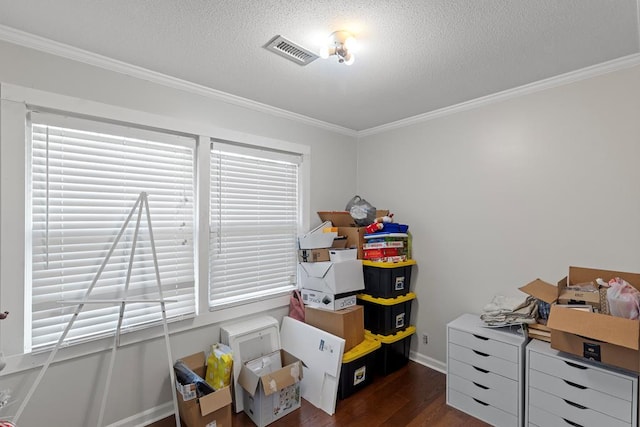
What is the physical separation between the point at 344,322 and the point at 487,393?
1.15 meters

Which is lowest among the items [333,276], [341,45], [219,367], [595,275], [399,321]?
[219,367]

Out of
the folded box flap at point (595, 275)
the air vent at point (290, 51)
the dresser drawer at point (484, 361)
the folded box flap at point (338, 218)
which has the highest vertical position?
the air vent at point (290, 51)

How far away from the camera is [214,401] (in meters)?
1.89

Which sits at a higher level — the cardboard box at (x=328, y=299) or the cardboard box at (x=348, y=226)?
the cardboard box at (x=348, y=226)

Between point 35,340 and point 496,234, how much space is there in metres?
3.36

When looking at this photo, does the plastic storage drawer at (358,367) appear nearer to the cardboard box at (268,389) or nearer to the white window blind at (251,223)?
the cardboard box at (268,389)

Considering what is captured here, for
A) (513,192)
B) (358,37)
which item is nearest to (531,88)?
(513,192)

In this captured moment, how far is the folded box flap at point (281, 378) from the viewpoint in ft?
6.84

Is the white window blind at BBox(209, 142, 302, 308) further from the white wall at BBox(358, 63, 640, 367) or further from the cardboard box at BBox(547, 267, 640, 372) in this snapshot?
the cardboard box at BBox(547, 267, 640, 372)

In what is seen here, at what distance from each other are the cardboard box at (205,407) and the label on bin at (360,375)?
3.43ft

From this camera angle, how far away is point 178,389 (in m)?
2.05

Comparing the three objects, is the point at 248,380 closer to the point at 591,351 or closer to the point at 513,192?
the point at 591,351

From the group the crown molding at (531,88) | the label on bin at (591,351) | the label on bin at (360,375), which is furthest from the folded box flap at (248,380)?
the crown molding at (531,88)

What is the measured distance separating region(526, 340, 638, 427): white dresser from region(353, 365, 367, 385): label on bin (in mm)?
1168
